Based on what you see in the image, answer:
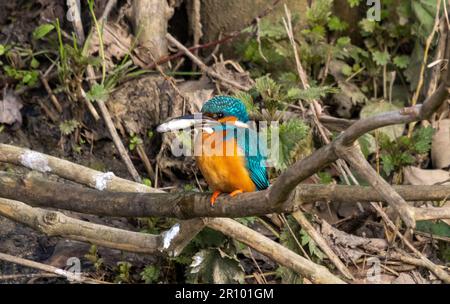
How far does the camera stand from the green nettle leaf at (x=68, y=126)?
5.43 m

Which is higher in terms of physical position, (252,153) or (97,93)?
(97,93)

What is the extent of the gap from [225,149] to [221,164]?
0.27 ft

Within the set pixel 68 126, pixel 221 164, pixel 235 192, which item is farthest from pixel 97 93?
pixel 235 192

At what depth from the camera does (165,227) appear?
15.8ft

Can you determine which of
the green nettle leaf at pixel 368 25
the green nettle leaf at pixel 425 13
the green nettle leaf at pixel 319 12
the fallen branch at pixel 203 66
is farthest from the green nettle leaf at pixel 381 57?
the fallen branch at pixel 203 66

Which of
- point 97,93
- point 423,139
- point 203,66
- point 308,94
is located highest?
point 203,66

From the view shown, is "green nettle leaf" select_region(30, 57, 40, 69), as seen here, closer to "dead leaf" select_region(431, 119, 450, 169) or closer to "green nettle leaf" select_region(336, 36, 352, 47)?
"green nettle leaf" select_region(336, 36, 352, 47)

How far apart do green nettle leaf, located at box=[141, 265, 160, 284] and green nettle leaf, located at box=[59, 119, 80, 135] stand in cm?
121

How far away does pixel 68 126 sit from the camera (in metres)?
5.45

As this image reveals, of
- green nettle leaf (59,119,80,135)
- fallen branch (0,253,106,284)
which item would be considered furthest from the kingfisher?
green nettle leaf (59,119,80,135)

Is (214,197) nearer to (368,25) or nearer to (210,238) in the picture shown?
(210,238)

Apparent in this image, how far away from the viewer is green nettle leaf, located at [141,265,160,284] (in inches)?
185

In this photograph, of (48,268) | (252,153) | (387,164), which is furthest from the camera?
(387,164)

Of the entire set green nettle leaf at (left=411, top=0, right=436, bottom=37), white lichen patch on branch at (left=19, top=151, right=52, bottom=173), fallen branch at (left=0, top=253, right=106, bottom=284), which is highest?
green nettle leaf at (left=411, top=0, right=436, bottom=37)
